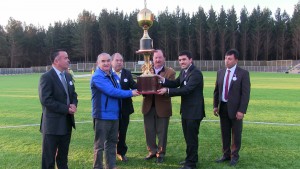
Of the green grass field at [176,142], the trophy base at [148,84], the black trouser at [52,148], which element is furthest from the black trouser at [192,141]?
the black trouser at [52,148]

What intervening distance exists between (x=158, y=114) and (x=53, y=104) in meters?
2.43

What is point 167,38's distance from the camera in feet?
276

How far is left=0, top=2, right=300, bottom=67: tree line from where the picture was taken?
270 ft

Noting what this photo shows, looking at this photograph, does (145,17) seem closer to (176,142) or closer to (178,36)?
(176,142)

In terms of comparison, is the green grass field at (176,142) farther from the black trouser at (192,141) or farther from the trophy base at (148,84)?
the trophy base at (148,84)

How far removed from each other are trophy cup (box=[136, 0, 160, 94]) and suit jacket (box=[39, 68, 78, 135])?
1.57m

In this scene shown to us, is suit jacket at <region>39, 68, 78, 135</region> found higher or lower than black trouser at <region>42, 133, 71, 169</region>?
higher

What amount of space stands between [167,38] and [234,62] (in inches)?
3086

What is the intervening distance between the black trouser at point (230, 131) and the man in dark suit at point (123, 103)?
204 cm

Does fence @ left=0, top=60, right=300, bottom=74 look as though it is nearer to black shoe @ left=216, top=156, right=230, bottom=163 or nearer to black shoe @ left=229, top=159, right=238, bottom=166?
black shoe @ left=216, top=156, right=230, bottom=163

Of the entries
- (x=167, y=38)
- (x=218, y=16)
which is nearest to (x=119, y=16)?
(x=167, y=38)

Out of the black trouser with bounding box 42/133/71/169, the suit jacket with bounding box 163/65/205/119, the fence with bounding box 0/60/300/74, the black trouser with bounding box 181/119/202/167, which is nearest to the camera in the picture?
the black trouser with bounding box 42/133/71/169

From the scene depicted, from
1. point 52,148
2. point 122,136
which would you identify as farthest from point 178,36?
point 52,148

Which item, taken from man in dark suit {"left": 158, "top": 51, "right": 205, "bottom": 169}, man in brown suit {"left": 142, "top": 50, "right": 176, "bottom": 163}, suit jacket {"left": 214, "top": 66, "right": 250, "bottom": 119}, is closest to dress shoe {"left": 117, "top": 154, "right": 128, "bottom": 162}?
man in brown suit {"left": 142, "top": 50, "right": 176, "bottom": 163}
